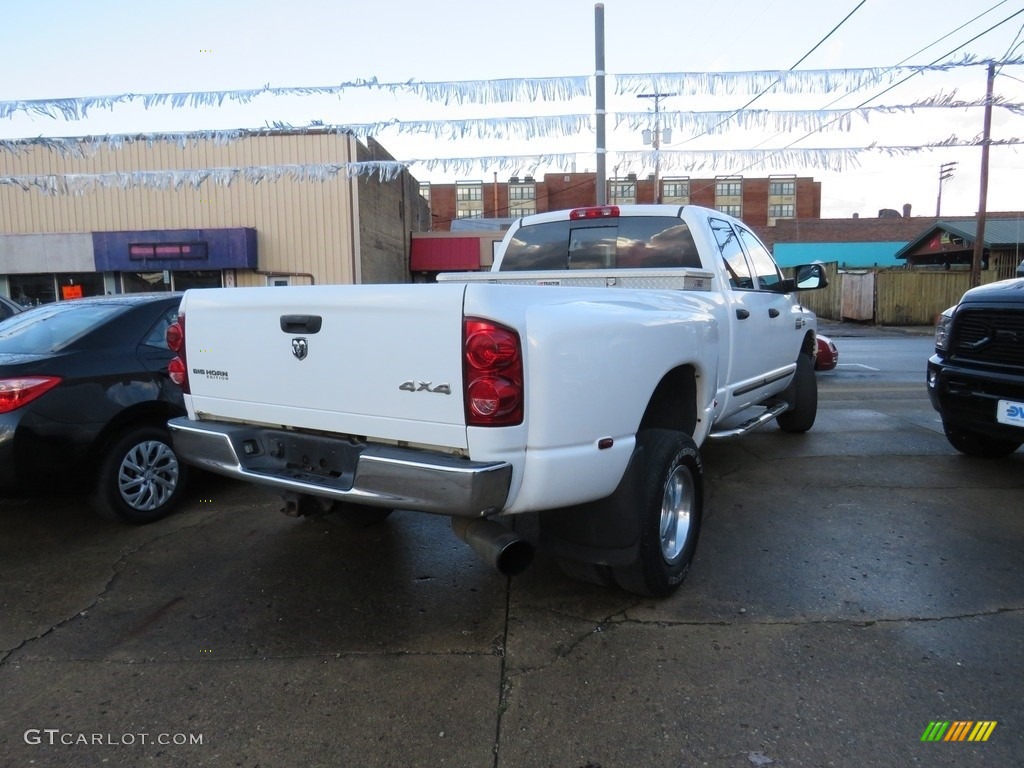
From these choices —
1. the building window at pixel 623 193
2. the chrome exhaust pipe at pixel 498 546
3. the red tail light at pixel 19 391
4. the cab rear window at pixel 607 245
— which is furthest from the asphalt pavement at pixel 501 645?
the building window at pixel 623 193

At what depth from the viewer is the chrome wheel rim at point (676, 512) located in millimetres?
3449

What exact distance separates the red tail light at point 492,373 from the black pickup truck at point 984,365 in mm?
3888

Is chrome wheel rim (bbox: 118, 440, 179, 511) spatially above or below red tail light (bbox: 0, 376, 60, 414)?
below

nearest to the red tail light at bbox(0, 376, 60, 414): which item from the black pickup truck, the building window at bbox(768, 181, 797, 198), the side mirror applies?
the side mirror

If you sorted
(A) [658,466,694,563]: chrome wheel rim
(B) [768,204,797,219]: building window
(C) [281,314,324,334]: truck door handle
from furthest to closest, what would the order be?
(B) [768,204,797,219]: building window → (A) [658,466,694,563]: chrome wheel rim → (C) [281,314,324,334]: truck door handle

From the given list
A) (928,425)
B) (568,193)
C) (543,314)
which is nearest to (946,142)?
(928,425)

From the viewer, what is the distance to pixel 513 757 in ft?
7.80

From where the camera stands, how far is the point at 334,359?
299cm

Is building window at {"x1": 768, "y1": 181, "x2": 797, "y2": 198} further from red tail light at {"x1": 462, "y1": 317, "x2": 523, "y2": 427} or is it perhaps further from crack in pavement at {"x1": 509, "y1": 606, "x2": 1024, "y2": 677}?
red tail light at {"x1": 462, "y1": 317, "x2": 523, "y2": 427}

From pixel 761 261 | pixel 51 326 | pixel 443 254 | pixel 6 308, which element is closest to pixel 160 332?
pixel 51 326

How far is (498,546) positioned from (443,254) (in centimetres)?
3265

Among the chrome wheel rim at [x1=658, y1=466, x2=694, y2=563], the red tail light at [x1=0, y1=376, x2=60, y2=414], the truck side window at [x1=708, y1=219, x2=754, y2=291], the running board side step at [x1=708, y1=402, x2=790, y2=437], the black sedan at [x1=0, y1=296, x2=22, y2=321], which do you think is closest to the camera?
the chrome wheel rim at [x1=658, y1=466, x2=694, y2=563]

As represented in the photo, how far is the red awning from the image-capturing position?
33.6 meters

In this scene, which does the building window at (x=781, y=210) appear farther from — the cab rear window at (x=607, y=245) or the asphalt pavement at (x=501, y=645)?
the asphalt pavement at (x=501, y=645)
